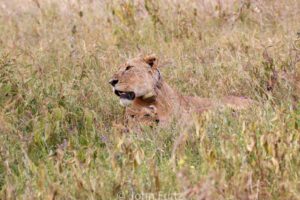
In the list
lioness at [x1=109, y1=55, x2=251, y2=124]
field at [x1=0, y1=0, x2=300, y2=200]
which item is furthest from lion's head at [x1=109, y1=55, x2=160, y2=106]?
field at [x1=0, y1=0, x2=300, y2=200]

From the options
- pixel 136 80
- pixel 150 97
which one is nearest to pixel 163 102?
pixel 150 97

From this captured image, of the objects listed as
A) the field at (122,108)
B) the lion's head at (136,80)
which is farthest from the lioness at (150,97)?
the field at (122,108)

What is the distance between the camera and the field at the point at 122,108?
3.98 metres

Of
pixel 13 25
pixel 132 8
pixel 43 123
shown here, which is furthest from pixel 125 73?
pixel 13 25

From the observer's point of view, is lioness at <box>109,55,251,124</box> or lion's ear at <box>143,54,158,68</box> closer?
lioness at <box>109,55,251,124</box>

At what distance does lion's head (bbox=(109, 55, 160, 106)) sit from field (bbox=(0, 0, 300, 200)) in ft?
0.69

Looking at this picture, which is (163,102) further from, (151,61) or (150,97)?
(151,61)

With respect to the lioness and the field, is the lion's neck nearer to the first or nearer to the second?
the lioness

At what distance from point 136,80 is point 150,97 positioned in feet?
0.57

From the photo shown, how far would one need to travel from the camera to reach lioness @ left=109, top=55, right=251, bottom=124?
586 centimetres

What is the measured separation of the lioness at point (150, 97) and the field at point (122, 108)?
0.17 meters

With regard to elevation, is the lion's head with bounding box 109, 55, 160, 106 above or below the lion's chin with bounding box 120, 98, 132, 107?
above

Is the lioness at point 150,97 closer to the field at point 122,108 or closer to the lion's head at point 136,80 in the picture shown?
the lion's head at point 136,80

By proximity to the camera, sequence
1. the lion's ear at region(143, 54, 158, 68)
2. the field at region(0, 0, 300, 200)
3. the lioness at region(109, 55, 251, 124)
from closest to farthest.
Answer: the field at region(0, 0, 300, 200), the lioness at region(109, 55, 251, 124), the lion's ear at region(143, 54, 158, 68)
